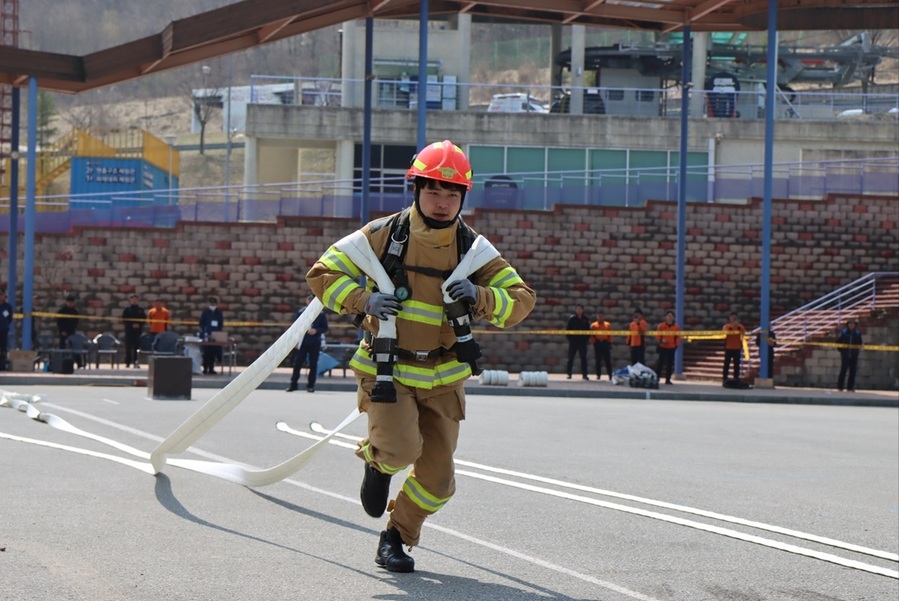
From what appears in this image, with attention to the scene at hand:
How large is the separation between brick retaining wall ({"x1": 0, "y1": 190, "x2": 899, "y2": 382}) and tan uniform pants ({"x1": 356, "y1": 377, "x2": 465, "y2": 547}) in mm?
26494

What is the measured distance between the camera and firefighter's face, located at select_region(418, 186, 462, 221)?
22.2ft

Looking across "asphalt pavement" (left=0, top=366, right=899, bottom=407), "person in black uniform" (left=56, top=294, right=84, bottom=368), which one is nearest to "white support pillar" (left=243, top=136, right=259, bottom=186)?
"person in black uniform" (left=56, top=294, right=84, bottom=368)

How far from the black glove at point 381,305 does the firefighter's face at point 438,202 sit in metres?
0.48

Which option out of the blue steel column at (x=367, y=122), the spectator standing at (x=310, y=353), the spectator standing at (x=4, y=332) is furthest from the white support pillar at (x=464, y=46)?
the spectator standing at (x=310, y=353)

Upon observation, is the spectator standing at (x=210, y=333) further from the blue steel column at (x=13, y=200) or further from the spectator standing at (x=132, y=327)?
the blue steel column at (x=13, y=200)

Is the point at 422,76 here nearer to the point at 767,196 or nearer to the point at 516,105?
the point at 767,196

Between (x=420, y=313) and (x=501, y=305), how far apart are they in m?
0.40

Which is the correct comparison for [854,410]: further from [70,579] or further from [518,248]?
[70,579]

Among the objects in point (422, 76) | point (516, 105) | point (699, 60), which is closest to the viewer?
point (422, 76)

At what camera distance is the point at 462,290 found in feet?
21.5

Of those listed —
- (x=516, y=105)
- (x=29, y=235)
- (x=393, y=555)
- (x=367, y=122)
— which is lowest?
(x=393, y=555)

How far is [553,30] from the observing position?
53.4 meters

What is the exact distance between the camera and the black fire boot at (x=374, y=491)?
6.88 meters

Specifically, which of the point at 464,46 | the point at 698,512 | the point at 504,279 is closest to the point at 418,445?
the point at 504,279
